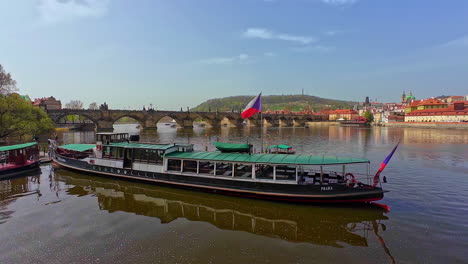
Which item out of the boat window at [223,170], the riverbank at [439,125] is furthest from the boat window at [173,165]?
the riverbank at [439,125]

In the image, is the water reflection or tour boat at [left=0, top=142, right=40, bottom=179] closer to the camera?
the water reflection

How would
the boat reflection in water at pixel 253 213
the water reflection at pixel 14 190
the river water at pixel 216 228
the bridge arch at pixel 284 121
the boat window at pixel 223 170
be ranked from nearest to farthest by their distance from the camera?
the river water at pixel 216 228 → the boat reflection in water at pixel 253 213 → the water reflection at pixel 14 190 → the boat window at pixel 223 170 → the bridge arch at pixel 284 121

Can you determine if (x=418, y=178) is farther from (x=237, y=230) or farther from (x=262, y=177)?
(x=237, y=230)

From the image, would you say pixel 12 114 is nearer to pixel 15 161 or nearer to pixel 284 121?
pixel 15 161

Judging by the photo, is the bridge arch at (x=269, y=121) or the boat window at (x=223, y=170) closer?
the boat window at (x=223, y=170)

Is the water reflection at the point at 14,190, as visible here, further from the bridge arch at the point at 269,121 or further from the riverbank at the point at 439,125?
the bridge arch at the point at 269,121

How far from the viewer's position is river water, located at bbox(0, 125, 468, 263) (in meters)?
11.0

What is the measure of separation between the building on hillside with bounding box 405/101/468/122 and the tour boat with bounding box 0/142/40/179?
15445cm

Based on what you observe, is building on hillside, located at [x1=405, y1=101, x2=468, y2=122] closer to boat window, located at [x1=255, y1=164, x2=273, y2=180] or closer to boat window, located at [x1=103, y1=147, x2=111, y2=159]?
boat window, located at [x1=255, y1=164, x2=273, y2=180]

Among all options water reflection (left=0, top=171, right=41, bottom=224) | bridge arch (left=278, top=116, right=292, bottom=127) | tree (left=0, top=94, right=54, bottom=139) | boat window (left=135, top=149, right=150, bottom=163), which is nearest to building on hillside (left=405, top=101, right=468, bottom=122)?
bridge arch (left=278, top=116, right=292, bottom=127)

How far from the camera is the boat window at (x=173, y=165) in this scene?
65.9 ft

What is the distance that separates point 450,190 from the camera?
20172 mm

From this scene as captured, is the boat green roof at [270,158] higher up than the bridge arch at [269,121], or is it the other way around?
the bridge arch at [269,121]

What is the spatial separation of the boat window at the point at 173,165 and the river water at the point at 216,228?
1728 millimetres
